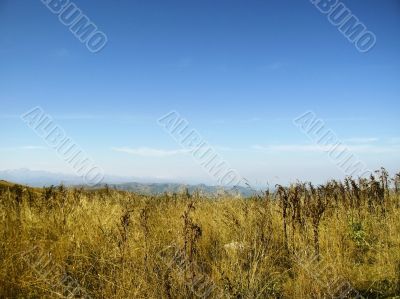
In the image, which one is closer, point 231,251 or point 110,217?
point 231,251

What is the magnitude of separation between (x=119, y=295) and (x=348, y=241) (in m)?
3.61

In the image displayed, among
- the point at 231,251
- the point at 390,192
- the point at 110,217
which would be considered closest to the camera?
the point at 231,251

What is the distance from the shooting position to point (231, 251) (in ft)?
16.9

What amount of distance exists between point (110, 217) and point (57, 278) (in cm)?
215

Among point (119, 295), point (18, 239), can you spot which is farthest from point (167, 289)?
point (18, 239)

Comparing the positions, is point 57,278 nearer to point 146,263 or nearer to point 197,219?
point 146,263

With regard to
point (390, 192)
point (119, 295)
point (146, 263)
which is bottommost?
point (119, 295)

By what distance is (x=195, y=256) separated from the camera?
485 cm

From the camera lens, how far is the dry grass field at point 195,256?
13.3ft

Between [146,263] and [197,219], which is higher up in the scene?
[197,219]

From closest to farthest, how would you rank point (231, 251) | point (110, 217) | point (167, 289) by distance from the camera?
point (167, 289) < point (231, 251) < point (110, 217)

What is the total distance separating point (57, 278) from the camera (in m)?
4.24

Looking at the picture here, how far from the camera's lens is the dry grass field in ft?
13.3

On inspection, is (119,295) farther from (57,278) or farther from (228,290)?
(228,290)
